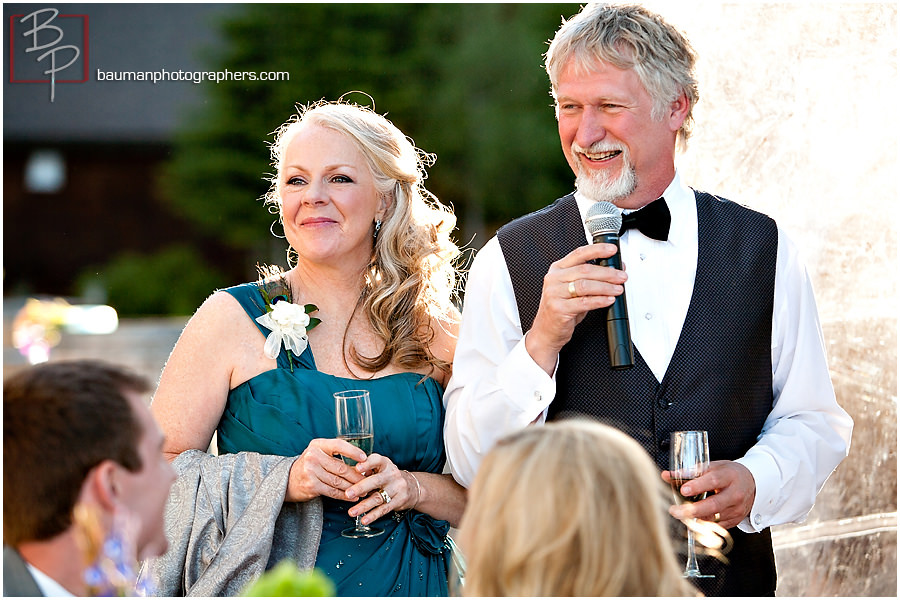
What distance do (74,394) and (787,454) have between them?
180 centimetres

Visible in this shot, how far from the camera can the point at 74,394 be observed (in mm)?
1759

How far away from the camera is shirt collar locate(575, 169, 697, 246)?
281 cm

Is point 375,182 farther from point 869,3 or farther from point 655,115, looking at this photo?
point 869,3

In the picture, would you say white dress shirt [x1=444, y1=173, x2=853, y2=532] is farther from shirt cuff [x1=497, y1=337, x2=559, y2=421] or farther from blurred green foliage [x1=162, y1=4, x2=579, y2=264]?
blurred green foliage [x1=162, y1=4, x2=579, y2=264]

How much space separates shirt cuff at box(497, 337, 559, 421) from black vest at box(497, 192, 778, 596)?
151mm

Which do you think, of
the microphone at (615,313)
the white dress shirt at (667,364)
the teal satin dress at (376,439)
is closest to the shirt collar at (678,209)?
the white dress shirt at (667,364)

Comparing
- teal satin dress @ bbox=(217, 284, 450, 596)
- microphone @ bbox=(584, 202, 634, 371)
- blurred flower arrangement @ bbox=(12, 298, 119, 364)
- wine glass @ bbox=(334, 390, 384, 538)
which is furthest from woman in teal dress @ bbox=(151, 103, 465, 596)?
blurred flower arrangement @ bbox=(12, 298, 119, 364)

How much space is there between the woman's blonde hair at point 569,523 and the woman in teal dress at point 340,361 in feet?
3.42

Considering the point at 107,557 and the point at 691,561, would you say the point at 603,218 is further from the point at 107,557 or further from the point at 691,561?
the point at 107,557

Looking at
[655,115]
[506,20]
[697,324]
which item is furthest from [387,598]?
[506,20]

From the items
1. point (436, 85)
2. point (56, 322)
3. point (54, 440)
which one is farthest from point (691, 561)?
point (436, 85)

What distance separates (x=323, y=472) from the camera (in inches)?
104

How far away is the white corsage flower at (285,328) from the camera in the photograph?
293 cm

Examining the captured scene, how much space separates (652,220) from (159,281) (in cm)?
1087
